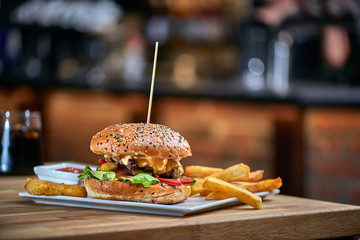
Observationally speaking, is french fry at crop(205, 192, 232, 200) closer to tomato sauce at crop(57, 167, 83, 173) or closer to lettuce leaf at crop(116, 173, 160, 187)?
lettuce leaf at crop(116, 173, 160, 187)

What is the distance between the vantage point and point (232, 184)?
1850 mm

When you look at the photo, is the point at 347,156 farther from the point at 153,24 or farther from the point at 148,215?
the point at 153,24

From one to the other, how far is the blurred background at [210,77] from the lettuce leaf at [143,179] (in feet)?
9.35

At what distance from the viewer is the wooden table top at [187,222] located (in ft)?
4.44

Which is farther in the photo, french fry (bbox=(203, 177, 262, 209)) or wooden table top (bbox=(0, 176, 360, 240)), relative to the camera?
french fry (bbox=(203, 177, 262, 209))

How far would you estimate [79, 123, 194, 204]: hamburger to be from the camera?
169cm

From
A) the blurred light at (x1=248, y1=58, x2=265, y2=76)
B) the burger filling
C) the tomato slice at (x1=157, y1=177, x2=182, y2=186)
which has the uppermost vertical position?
the blurred light at (x1=248, y1=58, x2=265, y2=76)

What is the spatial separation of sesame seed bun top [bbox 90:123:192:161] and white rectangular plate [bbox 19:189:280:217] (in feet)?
0.52

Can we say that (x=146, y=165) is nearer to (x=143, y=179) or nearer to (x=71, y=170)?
(x=143, y=179)

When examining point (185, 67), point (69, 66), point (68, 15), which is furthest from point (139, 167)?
point (185, 67)

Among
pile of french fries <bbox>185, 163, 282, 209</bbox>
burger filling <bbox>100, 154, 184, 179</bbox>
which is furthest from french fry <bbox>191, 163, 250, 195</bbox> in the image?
burger filling <bbox>100, 154, 184, 179</bbox>

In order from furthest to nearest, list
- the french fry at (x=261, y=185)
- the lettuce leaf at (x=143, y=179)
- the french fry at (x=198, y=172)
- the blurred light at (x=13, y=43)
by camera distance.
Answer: the blurred light at (x=13, y=43) → the french fry at (x=198, y=172) → the french fry at (x=261, y=185) → the lettuce leaf at (x=143, y=179)

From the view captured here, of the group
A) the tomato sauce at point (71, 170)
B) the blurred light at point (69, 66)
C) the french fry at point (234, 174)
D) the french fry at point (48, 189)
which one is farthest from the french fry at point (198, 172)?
the blurred light at point (69, 66)

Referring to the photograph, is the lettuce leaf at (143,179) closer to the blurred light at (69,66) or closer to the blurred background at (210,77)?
the blurred background at (210,77)
